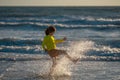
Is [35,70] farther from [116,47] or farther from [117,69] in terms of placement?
[116,47]

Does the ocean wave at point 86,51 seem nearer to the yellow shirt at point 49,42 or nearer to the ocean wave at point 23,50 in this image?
the ocean wave at point 23,50

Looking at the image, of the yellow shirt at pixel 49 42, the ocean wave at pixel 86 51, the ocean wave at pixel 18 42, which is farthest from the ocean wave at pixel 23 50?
the yellow shirt at pixel 49 42

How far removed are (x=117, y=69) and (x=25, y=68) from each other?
313 centimetres

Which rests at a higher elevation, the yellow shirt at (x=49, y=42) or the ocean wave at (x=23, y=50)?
the yellow shirt at (x=49, y=42)

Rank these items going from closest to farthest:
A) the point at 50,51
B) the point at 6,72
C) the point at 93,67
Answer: the point at 50,51, the point at 6,72, the point at 93,67

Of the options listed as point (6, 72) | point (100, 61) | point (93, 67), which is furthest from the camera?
point (100, 61)

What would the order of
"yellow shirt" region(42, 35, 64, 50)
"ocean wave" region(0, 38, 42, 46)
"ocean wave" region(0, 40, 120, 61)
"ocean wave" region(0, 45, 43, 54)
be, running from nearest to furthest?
"yellow shirt" region(42, 35, 64, 50), "ocean wave" region(0, 40, 120, 61), "ocean wave" region(0, 45, 43, 54), "ocean wave" region(0, 38, 42, 46)

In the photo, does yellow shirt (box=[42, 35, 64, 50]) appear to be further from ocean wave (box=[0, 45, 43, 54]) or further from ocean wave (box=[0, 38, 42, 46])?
ocean wave (box=[0, 38, 42, 46])

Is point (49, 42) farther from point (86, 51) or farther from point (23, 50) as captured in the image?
point (23, 50)

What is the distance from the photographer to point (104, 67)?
43.0 ft

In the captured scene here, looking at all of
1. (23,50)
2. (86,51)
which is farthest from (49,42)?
(23,50)

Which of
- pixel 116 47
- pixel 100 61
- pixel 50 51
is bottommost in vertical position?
pixel 116 47

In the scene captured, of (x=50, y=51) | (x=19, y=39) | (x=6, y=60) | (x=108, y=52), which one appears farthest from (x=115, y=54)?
(x=19, y=39)

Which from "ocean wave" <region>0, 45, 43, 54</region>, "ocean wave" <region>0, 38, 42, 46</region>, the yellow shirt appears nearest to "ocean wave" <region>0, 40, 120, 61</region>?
"ocean wave" <region>0, 45, 43, 54</region>
